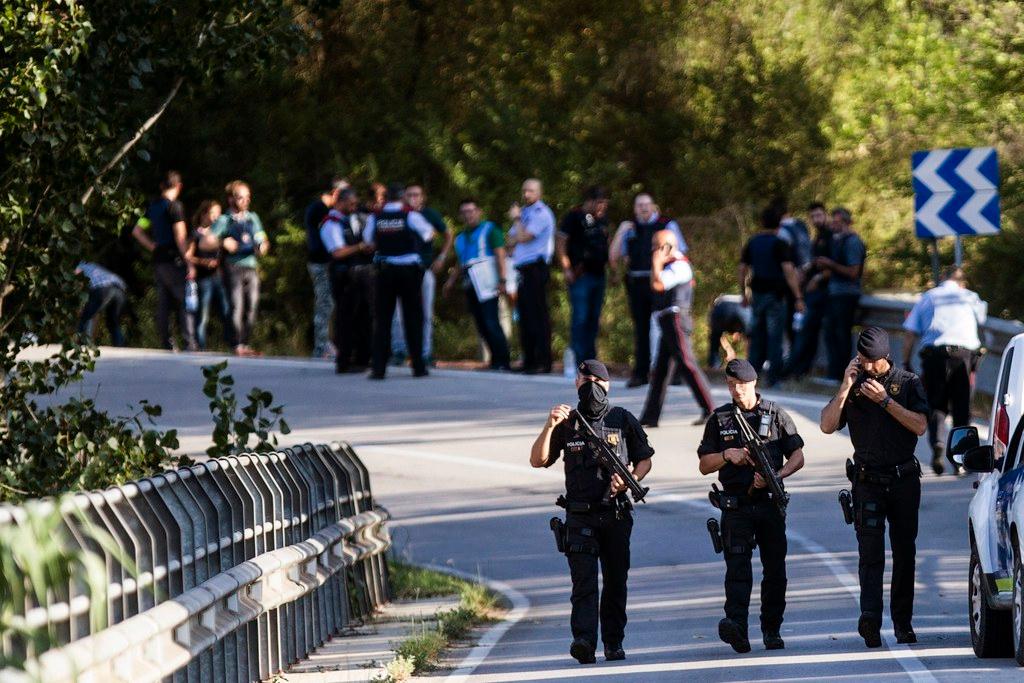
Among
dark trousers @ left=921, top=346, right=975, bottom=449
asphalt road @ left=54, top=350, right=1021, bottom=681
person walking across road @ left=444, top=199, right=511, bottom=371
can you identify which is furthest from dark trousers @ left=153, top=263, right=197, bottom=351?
dark trousers @ left=921, top=346, right=975, bottom=449

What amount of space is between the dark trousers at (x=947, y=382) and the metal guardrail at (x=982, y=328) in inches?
92.3

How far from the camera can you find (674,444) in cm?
1741

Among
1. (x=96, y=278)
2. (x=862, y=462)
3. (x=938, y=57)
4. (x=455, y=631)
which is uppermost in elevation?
(x=938, y=57)

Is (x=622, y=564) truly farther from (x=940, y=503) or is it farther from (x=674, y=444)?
(x=674, y=444)

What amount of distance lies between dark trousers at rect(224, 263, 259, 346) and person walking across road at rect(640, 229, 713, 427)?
24.2 feet

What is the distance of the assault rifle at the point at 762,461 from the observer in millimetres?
10414

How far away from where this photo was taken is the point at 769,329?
21.6 meters

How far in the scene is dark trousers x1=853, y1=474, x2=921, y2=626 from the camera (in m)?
10.4

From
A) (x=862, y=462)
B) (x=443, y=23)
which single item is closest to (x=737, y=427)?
(x=862, y=462)

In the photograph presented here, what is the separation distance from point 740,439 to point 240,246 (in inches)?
542

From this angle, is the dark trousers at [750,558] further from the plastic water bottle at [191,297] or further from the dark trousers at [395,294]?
the plastic water bottle at [191,297]

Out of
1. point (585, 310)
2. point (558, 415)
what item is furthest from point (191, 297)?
point (558, 415)

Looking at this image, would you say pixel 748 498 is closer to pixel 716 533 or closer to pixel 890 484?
pixel 716 533

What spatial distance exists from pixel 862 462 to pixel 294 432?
8.86 metres
